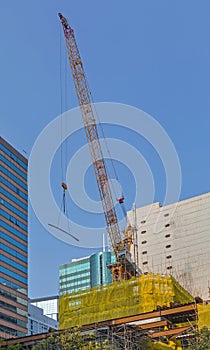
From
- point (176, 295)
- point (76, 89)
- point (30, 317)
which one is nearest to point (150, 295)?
point (176, 295)

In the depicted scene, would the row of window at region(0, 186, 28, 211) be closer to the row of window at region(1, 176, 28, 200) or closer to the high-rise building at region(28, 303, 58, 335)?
the row of window at region(1, 176, 28, 200)

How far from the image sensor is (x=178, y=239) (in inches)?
5605

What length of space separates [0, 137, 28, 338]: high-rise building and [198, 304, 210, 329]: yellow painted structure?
7389 cm

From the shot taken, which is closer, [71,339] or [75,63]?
[71,339]

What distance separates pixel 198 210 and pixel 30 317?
57635mm

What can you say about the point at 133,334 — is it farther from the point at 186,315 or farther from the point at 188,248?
the point at 188,248

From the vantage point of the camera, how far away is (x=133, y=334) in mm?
58719

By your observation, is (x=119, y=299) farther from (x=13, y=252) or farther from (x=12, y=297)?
(x=13, y=252)

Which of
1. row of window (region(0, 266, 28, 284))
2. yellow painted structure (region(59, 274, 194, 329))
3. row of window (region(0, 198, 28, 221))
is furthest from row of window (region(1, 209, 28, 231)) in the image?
yellow painted structure (region(59, 274, 194, 329))

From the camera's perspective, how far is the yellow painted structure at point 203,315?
54500 millimetres

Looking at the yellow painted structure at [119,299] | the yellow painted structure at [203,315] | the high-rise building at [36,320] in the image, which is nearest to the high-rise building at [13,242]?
the high-rise building at [36,320]

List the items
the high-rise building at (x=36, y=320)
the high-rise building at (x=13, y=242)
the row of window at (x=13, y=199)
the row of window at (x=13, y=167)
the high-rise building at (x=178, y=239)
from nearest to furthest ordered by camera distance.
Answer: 1. the high-rise building at (x=13, y=242)
2. the row of window at (x=13, y=199)
3. the row of window at (x=13, y=167)
4. the high-rise building at (x=178, y=239)
5. the high-rise building at (x=36, y=320)

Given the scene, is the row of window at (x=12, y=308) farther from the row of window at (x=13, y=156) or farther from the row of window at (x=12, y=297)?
the row of window at (x=13, y=156)

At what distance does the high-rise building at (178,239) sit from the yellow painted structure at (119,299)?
189ft
